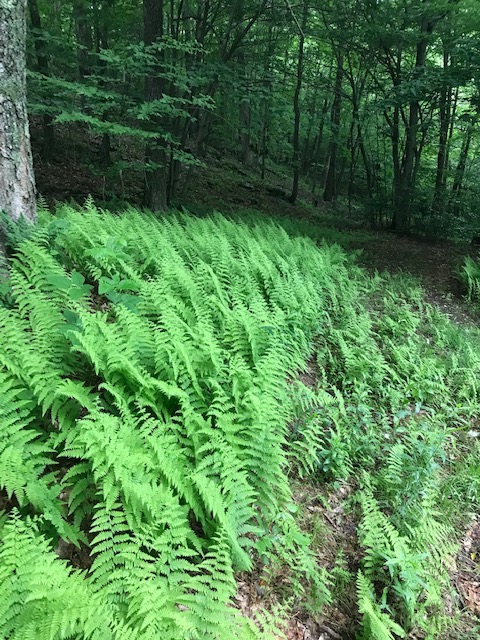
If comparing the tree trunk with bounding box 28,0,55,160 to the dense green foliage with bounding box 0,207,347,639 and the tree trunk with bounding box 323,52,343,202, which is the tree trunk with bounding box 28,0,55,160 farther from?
the tree trunk with bounding box 323,52,343,202

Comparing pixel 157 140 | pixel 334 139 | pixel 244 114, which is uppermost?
pixel 244 114

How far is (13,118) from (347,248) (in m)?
8.84

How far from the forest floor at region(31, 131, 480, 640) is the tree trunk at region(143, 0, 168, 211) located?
1178 mm

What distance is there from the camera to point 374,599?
2717 millimetres

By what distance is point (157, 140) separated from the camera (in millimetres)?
8797

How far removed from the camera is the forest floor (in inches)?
104

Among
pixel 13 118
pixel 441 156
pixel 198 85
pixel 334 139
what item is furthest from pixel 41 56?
pixel 441 156

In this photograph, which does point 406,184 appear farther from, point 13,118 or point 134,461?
point 134,461

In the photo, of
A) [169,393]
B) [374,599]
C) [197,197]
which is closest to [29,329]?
[169,393]

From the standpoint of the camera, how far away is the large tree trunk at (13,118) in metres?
3.99

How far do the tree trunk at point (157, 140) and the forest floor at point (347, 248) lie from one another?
1178 mm

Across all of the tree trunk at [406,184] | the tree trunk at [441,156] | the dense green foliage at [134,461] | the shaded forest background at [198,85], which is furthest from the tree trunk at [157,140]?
the tree trunk at [441,156]

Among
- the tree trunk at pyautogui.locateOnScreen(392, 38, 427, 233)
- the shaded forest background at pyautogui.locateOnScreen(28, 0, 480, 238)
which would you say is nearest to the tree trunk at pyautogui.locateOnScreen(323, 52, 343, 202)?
the shaded forest background at pyautogui.locateOnScreen(28, 0, 480, 238)

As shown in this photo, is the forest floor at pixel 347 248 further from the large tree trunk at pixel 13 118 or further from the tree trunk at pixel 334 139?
the large tree trunk at pixel 13 118
